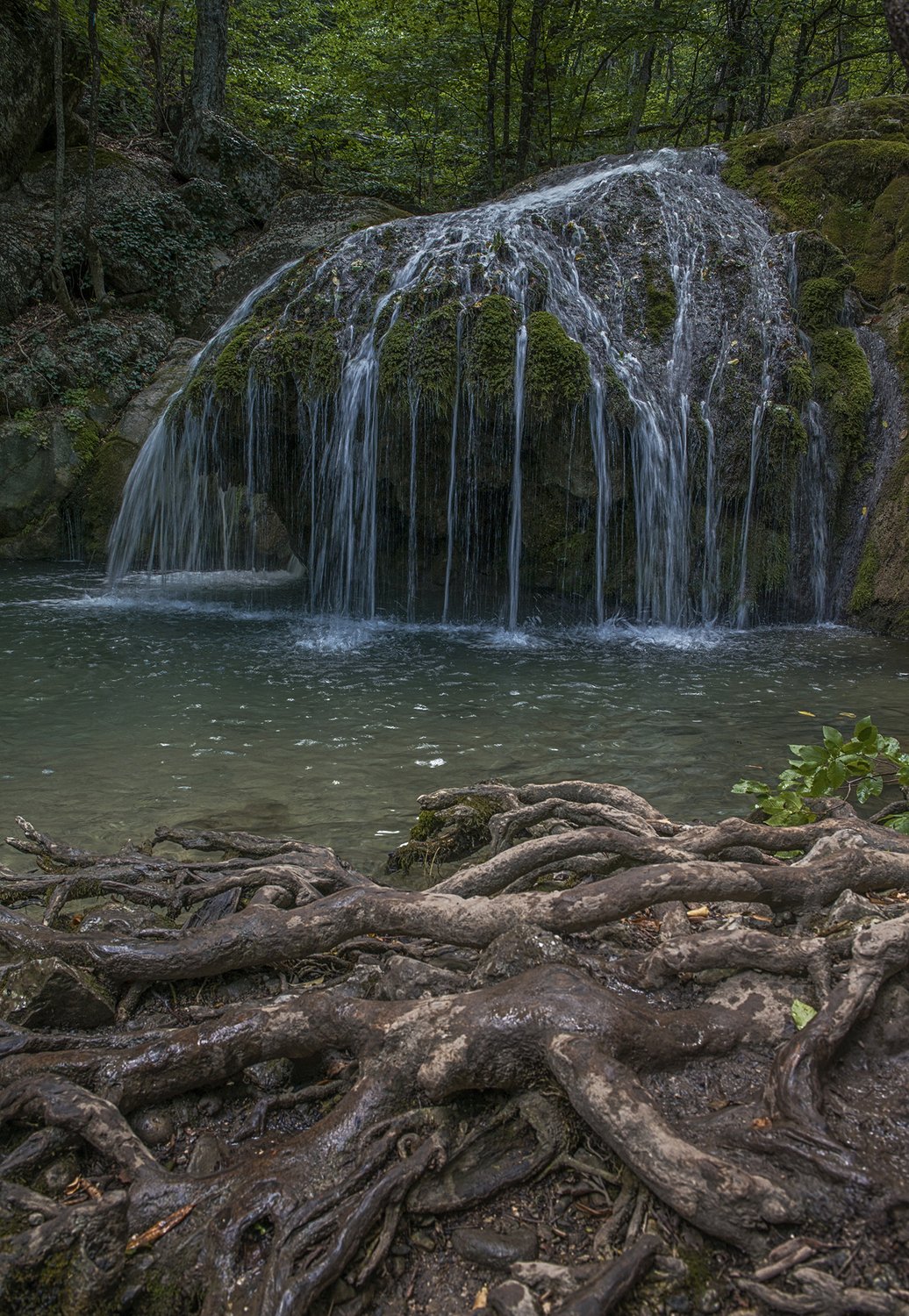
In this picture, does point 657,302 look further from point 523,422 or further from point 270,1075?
point 270,1075

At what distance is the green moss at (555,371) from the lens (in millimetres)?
10094

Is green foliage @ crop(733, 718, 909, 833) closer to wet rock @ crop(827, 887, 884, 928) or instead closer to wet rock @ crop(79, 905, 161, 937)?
wet rock @ crop(827, 887, 884, 928)

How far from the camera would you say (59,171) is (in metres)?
15.3

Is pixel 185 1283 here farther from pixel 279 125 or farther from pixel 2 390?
pixel 279 125

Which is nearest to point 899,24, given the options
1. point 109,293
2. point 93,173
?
point 109,293

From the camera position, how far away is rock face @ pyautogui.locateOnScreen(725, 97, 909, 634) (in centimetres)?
1030

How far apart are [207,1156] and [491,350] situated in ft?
31.2

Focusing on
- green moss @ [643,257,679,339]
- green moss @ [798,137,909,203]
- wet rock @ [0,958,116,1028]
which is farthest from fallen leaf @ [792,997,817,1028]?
green moss @ [798,137,909,203]

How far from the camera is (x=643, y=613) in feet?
35.4

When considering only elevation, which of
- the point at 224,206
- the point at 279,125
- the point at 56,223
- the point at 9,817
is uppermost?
the point at 279,125

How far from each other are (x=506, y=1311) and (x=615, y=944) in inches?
51.5

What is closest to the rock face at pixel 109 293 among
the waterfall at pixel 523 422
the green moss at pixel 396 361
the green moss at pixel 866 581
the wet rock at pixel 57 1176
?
the waterfall at pixel 523 422

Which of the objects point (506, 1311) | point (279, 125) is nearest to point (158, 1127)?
point (506, 1311)

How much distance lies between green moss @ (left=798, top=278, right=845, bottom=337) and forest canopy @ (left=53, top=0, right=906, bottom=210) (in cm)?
696
